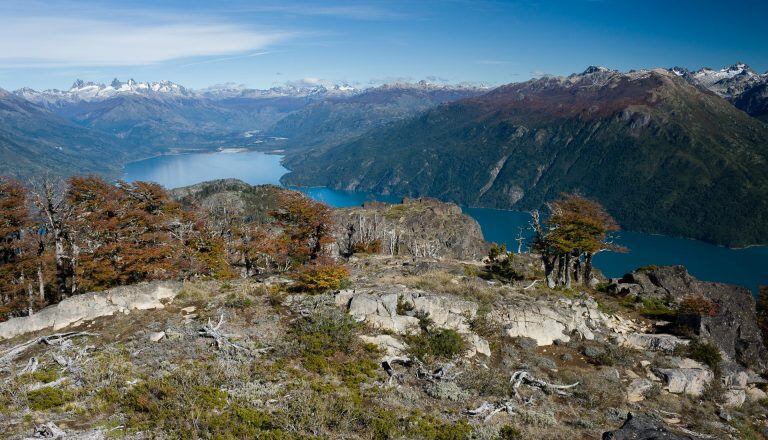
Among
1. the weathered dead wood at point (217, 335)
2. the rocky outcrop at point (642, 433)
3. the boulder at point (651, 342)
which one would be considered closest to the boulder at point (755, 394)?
the boulder at point (651, 342)

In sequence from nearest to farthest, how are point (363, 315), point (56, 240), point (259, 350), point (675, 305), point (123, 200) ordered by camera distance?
point (259, 350) → point (363, 315) → point (56, 240) → point (675, 305) → point (123, 200)

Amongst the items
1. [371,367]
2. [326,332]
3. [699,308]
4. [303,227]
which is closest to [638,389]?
[699,308]

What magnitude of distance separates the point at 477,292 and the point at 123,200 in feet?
121

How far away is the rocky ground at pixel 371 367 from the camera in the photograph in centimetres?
1609

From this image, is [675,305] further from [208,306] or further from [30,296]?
[30,296]

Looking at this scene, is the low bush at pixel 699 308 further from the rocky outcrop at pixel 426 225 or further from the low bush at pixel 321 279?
the rocky outcrop at pixel 426 225

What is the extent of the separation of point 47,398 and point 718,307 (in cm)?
4106

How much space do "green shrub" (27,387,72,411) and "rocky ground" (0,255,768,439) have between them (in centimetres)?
7

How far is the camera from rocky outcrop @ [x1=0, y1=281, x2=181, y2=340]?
24.8 metres

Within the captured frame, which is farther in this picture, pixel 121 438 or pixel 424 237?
pixel 424 237

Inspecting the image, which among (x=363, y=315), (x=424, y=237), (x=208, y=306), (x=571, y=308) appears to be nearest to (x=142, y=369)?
(x=208, y=306)

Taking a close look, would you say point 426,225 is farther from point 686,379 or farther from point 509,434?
point 509,434

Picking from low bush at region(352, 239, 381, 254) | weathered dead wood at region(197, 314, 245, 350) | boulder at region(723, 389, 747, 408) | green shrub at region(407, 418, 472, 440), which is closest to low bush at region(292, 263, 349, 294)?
weathered dead wood at region(197, 314, 245, 350)

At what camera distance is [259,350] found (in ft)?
71.3
